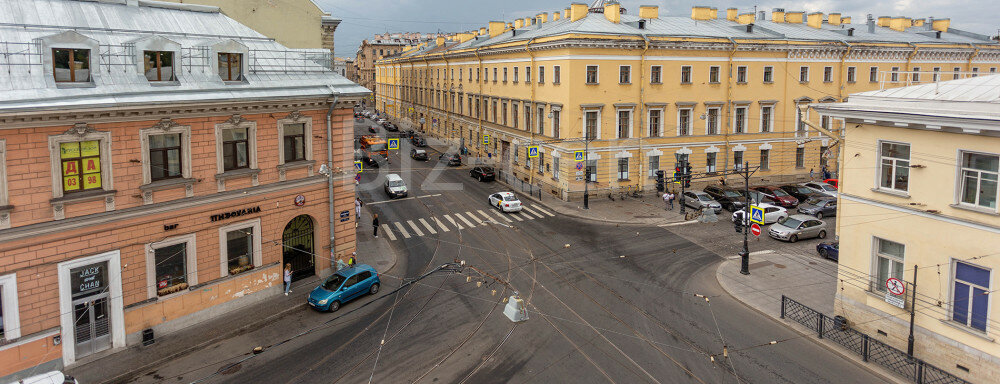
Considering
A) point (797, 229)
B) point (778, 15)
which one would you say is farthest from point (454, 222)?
point (778, 15)

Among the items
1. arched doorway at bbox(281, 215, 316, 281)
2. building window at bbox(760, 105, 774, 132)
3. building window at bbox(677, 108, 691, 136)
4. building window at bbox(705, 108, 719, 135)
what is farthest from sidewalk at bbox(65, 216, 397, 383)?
building window at bbox(760, 105, 774, 132)

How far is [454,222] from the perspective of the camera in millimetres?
38250

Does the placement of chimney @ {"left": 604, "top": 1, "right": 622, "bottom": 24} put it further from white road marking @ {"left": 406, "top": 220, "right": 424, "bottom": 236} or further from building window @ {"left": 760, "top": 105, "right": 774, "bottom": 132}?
white road marking @ {"left": 406, "top": 220, "right": 424, "bottom": 236}

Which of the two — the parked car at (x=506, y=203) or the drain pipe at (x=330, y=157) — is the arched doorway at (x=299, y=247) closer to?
the drain pipe at (x=330, y=157)

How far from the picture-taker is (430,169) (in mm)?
59906

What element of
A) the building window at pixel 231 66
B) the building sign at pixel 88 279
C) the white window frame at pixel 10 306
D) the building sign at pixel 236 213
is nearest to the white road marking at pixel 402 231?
Result: the building sign at pixel 236 213

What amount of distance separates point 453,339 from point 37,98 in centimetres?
1483

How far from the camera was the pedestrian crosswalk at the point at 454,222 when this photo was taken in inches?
1417

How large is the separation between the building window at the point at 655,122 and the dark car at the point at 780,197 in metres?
8.99

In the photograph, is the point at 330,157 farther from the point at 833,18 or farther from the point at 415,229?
the point at 833,18

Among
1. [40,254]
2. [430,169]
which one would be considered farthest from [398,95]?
[40,254]

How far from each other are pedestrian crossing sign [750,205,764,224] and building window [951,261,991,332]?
971cm

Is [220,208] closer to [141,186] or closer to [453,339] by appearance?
[141,186]

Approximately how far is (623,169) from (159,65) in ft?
109
